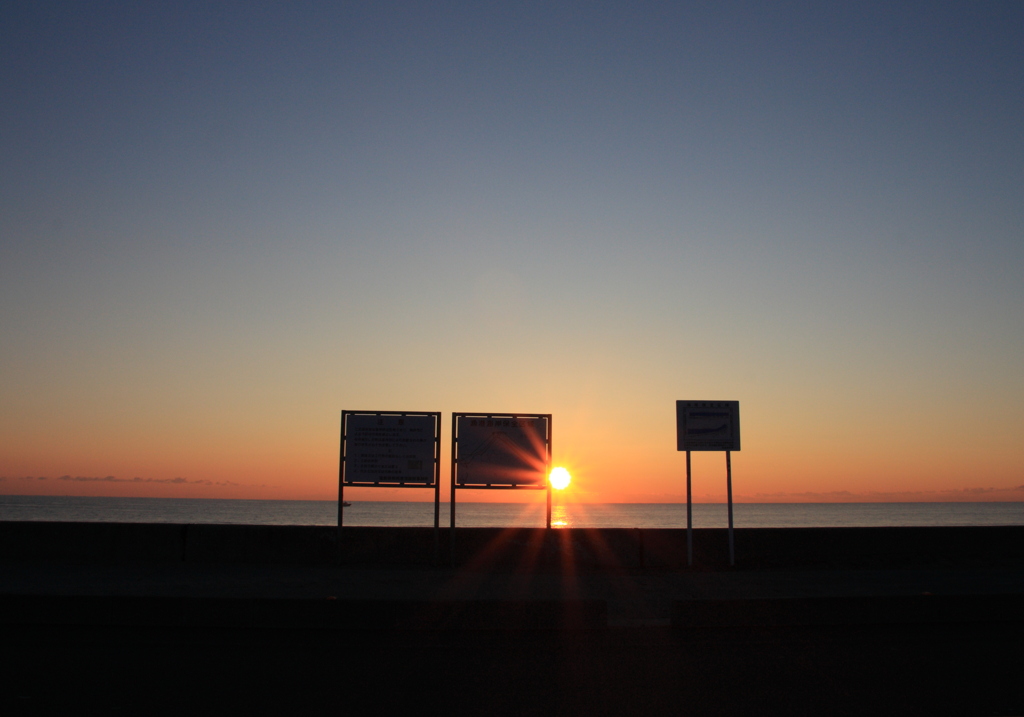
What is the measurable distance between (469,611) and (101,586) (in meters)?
5.67

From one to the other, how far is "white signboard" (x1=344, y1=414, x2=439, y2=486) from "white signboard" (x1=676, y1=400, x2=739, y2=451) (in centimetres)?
455

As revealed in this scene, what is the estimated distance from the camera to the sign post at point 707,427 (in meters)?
15.2

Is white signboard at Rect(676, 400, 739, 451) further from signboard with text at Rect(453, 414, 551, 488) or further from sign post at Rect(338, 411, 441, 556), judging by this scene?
sign post at Rect(338, 411, 441, 556)

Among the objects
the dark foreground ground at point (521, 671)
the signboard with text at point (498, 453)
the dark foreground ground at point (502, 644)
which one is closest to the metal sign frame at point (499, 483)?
the signboard with text at point (498, 453)

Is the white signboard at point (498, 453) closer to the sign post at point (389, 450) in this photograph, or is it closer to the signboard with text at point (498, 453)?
the signboard with text at point (498, 453)

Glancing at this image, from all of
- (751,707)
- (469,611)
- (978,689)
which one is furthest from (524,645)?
(978,689)

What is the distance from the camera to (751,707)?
651cm

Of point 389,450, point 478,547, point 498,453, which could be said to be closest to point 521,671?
point 478,547

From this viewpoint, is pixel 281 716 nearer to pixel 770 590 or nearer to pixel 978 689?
pixel 978 689

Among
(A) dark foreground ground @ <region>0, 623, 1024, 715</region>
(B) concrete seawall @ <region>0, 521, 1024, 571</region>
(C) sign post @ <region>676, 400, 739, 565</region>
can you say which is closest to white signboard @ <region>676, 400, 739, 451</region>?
(C) sign post @ <region>676, 400, 739, 565</region>

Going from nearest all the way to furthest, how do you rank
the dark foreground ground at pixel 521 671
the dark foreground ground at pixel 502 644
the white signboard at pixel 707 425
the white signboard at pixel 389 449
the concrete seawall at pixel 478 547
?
the dark foreground ground at pixel 521 671 < the dark foreground ground at pixel 502 644 < the concrete seawall at pixel 478 547 < the white signboard at pixel 389 449 < the white signboard at pixel 707 425

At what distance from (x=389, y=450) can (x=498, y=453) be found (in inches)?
78.0

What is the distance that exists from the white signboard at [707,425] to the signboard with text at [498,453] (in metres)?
2.47

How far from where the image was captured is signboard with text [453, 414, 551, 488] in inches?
600
